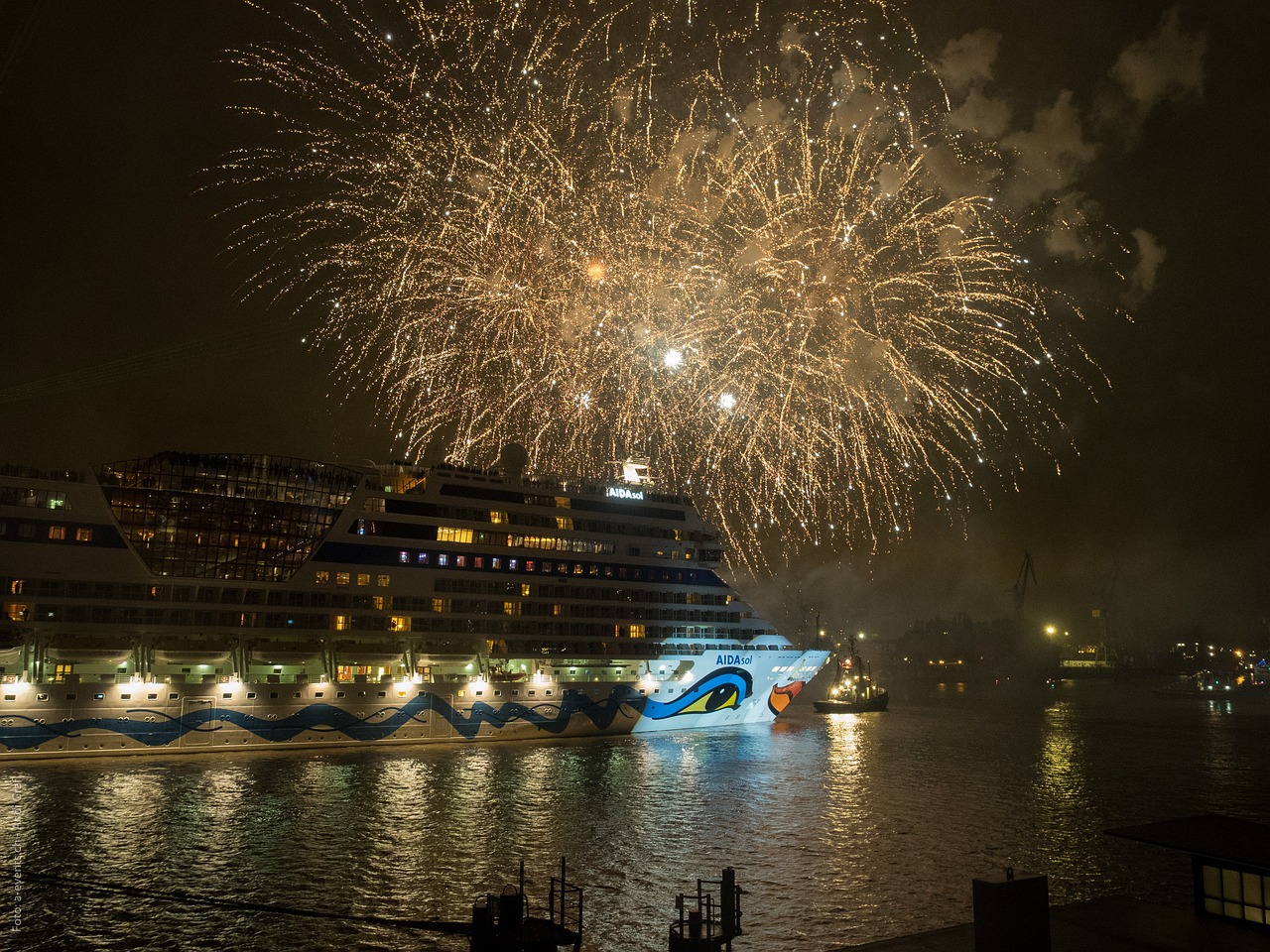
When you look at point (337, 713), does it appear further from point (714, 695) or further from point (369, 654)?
point (714, 695)

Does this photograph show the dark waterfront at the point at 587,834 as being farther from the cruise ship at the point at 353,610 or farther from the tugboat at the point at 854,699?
the tugboat at the point at 854,699

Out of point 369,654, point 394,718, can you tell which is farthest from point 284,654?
point 394,718

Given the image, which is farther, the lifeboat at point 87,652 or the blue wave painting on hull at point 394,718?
the lifeboat at point 87,652

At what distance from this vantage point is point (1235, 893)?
56.3 feet

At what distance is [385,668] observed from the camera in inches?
2296

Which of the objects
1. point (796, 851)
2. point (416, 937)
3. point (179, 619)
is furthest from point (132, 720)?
point (796, 851)

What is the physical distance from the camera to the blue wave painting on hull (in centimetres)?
4728

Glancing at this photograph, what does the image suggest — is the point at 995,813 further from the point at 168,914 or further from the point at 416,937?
the point at 168,914

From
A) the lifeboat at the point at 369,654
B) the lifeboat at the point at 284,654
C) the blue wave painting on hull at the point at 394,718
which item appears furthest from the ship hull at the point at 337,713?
the lifeboat at the point at 369,654

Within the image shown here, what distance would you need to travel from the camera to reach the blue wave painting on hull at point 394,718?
47281 mm

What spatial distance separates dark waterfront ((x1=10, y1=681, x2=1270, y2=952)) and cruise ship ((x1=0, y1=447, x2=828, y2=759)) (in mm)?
3441

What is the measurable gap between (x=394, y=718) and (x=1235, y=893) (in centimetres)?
4852

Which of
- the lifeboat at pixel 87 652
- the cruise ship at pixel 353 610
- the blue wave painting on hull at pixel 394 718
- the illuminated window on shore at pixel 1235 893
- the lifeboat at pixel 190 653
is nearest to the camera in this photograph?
the illuminated window on shore at pixel 1235 893

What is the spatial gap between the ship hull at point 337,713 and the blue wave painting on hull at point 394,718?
0.20 feet
